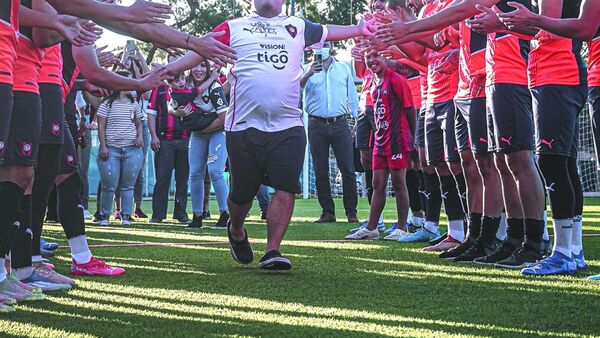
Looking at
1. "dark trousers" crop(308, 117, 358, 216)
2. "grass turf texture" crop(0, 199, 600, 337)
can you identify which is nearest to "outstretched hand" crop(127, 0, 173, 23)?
"grass turf texture" crop(0, 199, 600, 337)

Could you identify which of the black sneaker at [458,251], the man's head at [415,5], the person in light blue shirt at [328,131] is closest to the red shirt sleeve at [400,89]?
the man's head at [415,5]

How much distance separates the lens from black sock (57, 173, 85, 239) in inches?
222

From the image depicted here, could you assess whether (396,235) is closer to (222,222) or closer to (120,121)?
(222,222)

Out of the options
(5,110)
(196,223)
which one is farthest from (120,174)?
(5,110)

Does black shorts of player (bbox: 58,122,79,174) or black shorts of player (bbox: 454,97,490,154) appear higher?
black shorts of player (bbox: 454,97,490,154)

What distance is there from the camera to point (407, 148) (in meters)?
8.51

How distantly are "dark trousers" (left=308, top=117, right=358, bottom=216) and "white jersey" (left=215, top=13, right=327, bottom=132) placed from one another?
613 centimetres

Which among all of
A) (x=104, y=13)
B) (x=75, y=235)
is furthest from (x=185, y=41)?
(x=75, y=235)

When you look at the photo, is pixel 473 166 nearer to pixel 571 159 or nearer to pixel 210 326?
pixel 571 159

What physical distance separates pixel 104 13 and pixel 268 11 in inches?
85.8

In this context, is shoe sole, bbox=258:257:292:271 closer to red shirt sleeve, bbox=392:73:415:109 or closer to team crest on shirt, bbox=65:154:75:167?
team crest on shirt, bbox=65:154:75:167

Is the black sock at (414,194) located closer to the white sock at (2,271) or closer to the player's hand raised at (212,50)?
the player's hand raised at (212,50)

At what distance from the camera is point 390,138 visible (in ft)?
27.9

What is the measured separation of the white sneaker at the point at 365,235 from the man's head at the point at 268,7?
10.1 ft
